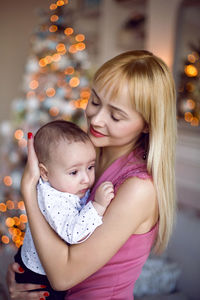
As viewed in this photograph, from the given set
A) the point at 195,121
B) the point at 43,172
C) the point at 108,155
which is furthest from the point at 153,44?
the point at 43,172

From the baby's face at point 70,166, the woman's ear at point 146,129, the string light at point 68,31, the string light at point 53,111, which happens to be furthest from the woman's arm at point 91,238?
the string light at point 68,31

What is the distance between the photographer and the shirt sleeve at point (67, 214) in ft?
3.45

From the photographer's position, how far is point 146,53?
4.00ft

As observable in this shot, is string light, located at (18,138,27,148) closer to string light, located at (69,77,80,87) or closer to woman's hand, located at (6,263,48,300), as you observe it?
string light, located at (69,77,80,87)

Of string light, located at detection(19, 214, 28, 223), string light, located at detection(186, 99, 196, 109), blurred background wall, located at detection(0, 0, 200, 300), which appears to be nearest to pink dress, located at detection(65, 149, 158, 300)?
blurred background wall, located at detection(0, 0, 200, 300)

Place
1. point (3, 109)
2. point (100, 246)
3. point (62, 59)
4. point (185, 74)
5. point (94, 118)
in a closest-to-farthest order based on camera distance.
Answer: point (100, 246)
point (94, 118)
point (62, 59)
point (185, 74)
point (3, 109)

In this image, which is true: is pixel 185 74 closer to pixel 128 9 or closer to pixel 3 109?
pixel 128 9

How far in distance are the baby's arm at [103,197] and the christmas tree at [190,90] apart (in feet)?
9.34

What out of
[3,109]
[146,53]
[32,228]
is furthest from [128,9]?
[32,228]

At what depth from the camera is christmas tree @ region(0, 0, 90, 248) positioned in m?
3.43

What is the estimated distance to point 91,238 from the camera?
106 cm

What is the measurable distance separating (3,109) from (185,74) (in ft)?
11.0

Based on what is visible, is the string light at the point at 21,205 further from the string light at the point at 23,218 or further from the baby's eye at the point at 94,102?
the baby's eye at the point at 94,102

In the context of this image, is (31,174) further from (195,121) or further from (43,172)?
(195,121)
